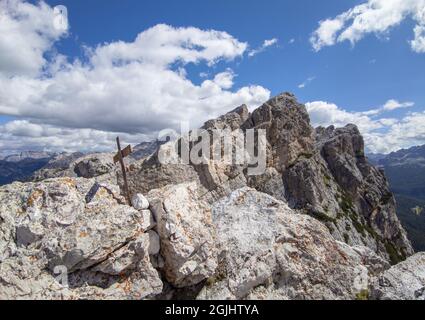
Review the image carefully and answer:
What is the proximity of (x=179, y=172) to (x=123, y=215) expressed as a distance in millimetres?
10940

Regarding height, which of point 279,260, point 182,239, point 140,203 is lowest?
point 279,260

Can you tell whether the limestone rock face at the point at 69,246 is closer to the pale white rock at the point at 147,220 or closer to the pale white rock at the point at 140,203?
the pale white rock at the point at 147,220

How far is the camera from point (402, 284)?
15.4 metres

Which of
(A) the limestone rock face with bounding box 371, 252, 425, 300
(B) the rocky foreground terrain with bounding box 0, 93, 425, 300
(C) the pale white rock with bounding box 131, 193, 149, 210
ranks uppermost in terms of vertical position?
(C) the pale white rock with bounding box 131, 193, 149, 210

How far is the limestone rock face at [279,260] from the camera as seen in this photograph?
15102 millimetres

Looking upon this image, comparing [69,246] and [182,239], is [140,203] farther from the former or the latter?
[69,246]

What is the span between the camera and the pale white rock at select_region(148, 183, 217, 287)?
14.2m

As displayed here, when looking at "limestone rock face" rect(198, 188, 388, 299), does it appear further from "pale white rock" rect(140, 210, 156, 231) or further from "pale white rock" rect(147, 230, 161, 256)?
"pale white rock" rect(140, 210, 156, 231)

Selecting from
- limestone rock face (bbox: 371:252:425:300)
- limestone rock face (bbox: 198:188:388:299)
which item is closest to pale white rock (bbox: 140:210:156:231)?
limestone rock face (bbox: 198:188:388:299)

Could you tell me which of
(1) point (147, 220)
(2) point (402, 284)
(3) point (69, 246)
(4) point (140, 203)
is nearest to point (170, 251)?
(1) point (147, 220)

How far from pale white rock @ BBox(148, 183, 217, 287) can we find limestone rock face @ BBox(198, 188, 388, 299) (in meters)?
0.91

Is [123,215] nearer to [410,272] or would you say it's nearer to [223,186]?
[410,272]

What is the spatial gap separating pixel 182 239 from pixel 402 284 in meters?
10.1
